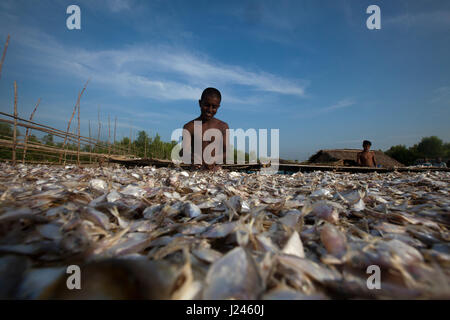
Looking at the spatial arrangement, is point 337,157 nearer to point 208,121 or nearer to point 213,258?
point 208,121

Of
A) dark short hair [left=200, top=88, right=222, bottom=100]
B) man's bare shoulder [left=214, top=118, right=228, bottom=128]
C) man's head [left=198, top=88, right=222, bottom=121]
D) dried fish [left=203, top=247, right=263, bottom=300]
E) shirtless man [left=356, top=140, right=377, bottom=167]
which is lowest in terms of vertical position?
dried fish [left=203, top=247, right=263, bottom=300]

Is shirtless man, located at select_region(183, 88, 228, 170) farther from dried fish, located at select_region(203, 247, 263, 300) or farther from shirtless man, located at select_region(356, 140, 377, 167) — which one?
shirtless man, located at select_region(356, 140, 377, 167)

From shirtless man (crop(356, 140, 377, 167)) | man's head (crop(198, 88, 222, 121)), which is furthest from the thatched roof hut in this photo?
man's head (crop(198, 88, 222, 121))

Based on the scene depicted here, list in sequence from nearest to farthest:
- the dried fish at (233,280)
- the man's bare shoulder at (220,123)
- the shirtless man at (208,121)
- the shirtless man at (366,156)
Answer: the dried fish at (233,280) → the shirtless man at (208,121) → the man's bare shoulder at (220,123) → the shirtless man at (366,156)

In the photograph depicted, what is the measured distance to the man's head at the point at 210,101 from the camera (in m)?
4.05

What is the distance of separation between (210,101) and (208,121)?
1.45 ft

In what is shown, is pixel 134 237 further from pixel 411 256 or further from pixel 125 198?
pixel 411 256

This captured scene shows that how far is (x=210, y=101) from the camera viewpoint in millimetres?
4047

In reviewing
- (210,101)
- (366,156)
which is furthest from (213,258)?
(366,156)

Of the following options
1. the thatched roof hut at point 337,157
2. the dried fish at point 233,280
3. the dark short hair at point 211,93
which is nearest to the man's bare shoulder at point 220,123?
the dark short hair at point 211,93

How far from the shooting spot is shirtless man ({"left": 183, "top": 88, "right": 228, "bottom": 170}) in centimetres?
404

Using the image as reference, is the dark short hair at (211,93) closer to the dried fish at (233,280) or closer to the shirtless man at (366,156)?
the dried fish at (233,280)

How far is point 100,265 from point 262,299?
0.36 m
